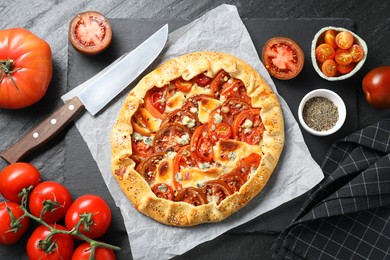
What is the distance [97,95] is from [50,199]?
729 mm

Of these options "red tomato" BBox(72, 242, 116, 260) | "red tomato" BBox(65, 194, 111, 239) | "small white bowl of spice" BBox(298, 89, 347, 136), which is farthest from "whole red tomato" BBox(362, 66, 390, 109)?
"red tomato" BBox(72, 242, 116, 260)

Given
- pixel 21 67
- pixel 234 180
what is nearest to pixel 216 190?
pixel 234 180

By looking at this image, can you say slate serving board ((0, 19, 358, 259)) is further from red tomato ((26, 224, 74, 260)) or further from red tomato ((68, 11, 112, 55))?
red tomato ((26, 224, 74, 260))

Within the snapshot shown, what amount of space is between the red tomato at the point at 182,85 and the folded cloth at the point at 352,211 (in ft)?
3.37

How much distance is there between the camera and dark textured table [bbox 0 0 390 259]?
4301 mm

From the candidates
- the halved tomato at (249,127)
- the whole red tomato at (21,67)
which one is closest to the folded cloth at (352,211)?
the halved tomato at (249,127)

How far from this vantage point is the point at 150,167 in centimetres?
423

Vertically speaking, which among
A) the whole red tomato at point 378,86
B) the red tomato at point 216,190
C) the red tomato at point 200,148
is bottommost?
the whole red tomato at point 378,86

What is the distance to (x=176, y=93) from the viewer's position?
169 inches

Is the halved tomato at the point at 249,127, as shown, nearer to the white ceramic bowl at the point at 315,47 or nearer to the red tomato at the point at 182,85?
the red tomato at the point at 182,85

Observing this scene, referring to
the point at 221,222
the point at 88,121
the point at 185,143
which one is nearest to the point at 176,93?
the point at 185,143

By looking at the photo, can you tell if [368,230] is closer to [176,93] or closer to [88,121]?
[176,93]

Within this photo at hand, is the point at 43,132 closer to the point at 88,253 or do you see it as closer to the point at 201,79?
the point at 88,253

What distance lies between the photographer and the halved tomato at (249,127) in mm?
4242
